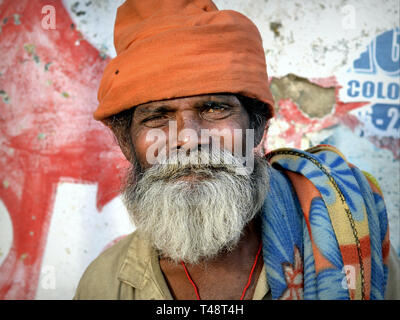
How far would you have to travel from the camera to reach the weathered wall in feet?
7.98

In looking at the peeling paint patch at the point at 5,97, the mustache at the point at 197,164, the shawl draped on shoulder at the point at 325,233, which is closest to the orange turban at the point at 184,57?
the mustache at the point at 197,164

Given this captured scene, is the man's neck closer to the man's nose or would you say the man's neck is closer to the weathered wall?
the man's nose

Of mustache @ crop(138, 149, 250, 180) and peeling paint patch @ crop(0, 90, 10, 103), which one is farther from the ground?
peeling paint patch @ crop(0, 90, 10, 103)

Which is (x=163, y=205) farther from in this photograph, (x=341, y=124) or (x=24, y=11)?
(x=24, y=11)

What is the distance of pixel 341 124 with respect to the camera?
96.8 inches

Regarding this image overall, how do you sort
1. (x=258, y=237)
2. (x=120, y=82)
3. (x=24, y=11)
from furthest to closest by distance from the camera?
1. (x=24, y=11)
2. (x=258, y=237)
3. (x=120, y=82)

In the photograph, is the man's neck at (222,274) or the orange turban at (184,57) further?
the man's neck at (222,274)

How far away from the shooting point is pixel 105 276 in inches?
72.7

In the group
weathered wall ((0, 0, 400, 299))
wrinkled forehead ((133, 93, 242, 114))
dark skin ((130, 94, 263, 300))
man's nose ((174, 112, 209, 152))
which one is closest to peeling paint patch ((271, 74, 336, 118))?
weathered wall ((0, 0, 400, 299))

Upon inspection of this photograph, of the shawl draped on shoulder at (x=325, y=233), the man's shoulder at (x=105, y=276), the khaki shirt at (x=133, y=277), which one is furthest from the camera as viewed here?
the man's shoulder at (x=105, y=276)

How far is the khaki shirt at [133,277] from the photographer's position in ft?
5.30

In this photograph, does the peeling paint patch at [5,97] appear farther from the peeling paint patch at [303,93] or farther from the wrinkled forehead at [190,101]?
the peeling paint patch at [303,93]

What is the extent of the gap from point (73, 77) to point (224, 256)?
1.65 m

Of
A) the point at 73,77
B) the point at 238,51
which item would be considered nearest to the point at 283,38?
the point at 238,51
